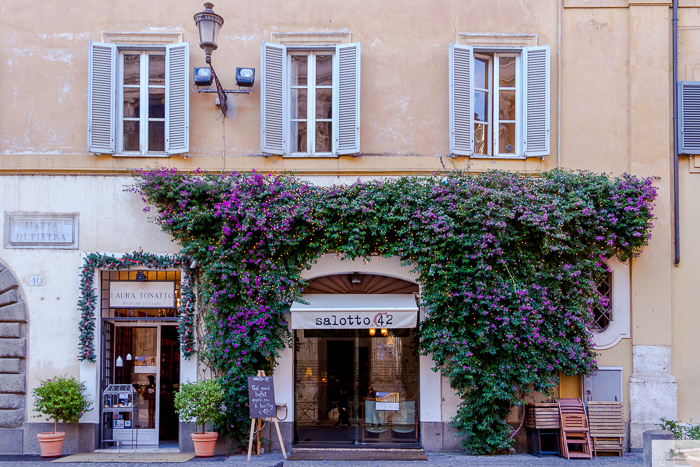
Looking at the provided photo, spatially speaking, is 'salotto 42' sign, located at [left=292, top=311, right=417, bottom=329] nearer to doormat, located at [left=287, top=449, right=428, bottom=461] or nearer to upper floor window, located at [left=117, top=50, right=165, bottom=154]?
Answer: doormat, located at [left=287, top=449, right=428, bottom=461]

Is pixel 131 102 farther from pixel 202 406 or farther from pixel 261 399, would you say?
pixel 261 399

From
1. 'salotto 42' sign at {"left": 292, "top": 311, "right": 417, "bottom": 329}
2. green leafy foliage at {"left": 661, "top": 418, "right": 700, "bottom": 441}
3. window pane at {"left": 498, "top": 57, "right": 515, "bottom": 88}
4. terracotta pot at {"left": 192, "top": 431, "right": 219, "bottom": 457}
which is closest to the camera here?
green leafy foliage at {"left": 661, "top": 418, "right": 700, "bottom": 441}

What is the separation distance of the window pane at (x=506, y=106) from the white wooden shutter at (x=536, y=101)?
315mm

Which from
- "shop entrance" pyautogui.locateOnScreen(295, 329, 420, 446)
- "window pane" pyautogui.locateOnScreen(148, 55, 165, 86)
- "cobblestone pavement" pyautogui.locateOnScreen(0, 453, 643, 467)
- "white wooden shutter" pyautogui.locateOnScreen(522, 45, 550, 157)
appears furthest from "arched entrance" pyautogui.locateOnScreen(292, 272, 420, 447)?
"window pane" pyautogui.locateOnScreen(148, 55, 165, 86)

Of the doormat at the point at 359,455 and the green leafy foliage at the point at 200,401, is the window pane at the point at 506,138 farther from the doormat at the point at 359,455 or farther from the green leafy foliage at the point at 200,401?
the green leafy foliage at the point at 200,401

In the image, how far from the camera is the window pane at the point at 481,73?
35.8 ft

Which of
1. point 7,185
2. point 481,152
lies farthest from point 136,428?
point 481,152

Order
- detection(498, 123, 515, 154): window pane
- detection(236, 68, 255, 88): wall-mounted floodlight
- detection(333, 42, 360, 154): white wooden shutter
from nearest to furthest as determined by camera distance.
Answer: detection(236, 68, 255, 88): wall-mounted floodlight, detection(333, 42, 360, 154): white wooden shutter, detection(498, 123, 515, 154): window pane

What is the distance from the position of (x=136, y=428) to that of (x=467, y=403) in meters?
5.53

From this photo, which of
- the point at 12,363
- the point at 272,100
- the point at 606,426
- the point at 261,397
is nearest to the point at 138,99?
the point at 272,100

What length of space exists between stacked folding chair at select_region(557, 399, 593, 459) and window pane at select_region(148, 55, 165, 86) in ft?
27.5

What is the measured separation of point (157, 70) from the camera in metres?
10.8

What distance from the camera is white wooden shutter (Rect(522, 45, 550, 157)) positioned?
34.5 feet

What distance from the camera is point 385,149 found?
10.6 metres
